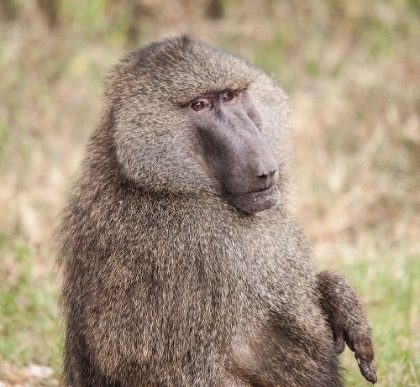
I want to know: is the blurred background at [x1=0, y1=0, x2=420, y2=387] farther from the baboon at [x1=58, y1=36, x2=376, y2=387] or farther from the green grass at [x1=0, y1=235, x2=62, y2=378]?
the baboon at [x1=58, y1=36, x2=376, y2=387]

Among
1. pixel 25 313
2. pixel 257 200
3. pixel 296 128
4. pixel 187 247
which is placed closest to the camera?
pixel 187 247

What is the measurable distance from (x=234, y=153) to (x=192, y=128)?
0.71ft

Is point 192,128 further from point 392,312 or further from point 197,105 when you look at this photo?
point 392,312

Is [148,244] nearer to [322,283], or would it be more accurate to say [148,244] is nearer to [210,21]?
[322,283]

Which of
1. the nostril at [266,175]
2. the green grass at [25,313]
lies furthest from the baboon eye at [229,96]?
the green grass at [25,313]

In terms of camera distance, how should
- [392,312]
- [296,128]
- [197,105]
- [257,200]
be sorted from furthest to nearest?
1. [296,128]
2. [392,312]
3. [197,105]
4. [257,200]

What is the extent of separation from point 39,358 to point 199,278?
1.72 metres

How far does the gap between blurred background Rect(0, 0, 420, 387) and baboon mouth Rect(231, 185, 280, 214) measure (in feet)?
4.07

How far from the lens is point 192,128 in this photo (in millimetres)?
2980

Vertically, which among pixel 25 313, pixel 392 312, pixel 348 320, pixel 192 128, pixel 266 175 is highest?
pixel 192 128

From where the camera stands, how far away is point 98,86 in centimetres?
728

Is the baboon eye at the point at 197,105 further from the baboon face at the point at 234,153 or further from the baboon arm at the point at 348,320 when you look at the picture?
the baboon arm at the point at 348,320

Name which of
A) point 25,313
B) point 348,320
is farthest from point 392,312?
point 25,313

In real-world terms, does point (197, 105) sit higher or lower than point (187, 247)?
higher
